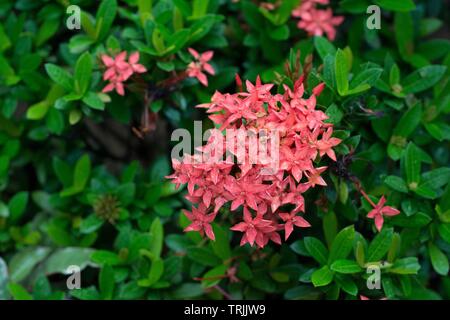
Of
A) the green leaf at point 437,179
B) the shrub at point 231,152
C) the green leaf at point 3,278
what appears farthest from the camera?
the green leaf at point 3,278

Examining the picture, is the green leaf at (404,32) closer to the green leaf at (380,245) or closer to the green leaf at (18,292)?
the green leaf at (380,245)

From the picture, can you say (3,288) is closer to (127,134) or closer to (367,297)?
(127,134)

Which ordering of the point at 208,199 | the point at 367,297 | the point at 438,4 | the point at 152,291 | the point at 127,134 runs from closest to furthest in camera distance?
1. the point at 208,199
2. the point at 367,297
3. the point at 152,291
4. the point at 438,4
5. the point at 127,134

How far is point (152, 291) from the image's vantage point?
2.10 m

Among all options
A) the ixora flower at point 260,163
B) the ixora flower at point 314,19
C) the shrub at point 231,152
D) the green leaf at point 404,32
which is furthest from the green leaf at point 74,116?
the green leaf at point 404,32

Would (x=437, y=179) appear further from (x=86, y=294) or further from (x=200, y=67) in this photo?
(x=86, y=294)

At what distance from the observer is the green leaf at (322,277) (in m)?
1.79

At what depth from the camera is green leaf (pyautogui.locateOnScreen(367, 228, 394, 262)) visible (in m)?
1.81

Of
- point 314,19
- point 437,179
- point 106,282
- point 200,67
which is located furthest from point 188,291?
point 314,19

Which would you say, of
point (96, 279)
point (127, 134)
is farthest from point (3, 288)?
point (127, 134)

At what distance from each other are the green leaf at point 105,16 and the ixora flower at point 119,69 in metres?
0.15

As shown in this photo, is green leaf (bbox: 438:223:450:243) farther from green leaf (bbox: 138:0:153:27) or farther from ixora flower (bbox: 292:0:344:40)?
green leaf (bbox: 138:0:153:27)
